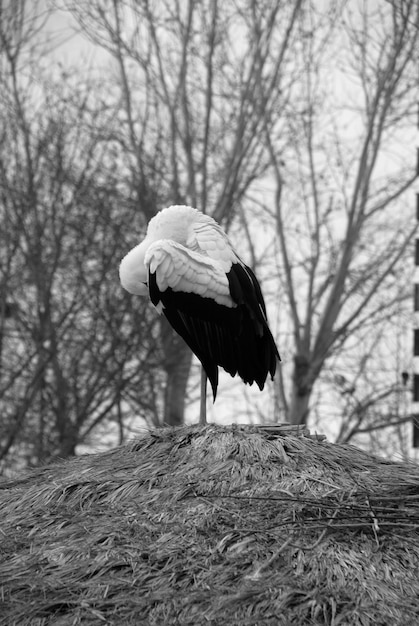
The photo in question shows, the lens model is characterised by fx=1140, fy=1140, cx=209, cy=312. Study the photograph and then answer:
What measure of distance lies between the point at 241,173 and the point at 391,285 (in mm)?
3009

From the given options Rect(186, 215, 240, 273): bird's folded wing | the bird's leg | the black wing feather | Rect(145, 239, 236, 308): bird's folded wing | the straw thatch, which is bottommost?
the straw thatch

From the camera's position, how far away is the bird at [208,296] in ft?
26.2

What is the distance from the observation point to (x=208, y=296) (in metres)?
8.02

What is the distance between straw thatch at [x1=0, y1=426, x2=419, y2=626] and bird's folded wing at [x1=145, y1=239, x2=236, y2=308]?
57.9 inches

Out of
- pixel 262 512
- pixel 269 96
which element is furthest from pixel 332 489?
pixel 269 96

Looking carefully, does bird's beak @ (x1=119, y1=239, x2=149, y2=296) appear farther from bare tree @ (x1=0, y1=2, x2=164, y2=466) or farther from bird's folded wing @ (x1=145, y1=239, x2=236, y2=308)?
bare tree @ (x1=0, y1=2, x2=164, y2=466)

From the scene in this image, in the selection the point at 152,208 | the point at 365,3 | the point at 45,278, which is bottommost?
the point at 45,278

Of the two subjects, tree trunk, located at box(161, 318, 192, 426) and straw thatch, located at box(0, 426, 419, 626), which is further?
tree trunk, located at box(161, 318, 192, 426)

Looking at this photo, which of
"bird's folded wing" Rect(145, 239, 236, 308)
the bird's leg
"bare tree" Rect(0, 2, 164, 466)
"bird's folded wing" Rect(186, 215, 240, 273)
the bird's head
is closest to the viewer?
the bird's leg

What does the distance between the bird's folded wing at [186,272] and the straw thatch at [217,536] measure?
1469mm

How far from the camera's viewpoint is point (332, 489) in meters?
6.05

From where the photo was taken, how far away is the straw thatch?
512 centimetres

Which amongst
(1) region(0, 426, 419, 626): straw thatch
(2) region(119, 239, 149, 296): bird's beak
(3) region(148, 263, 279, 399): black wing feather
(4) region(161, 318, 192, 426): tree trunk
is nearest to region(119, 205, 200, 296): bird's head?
(2) region(119, 239, 149, 296): bird's beak

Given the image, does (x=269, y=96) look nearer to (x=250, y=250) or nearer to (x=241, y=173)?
(x=241, y=173)
